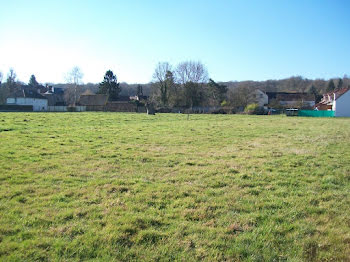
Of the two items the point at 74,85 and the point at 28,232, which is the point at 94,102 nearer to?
the point at 74,85

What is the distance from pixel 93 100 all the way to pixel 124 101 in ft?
29.4

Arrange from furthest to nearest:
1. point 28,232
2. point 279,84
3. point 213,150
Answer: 1. point 279,84
2. point 213,150
3. point 28,232

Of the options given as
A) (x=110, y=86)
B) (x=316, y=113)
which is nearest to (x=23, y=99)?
(x=110, y=86)

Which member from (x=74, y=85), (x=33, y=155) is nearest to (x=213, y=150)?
(x=33, y=155)

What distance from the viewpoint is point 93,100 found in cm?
7675

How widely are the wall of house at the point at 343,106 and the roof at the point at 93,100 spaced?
59.2m

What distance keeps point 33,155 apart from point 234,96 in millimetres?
64788

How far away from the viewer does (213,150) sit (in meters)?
10.9

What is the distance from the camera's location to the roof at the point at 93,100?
75875 mm

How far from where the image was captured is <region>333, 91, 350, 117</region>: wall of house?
59.5 m

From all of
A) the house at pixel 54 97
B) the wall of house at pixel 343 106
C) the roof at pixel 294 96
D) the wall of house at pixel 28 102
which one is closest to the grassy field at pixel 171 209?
the wall of house at pixel 343 106

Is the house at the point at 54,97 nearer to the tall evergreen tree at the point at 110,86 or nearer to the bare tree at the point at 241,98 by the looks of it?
the tall evergreen tree at the point at 110,86

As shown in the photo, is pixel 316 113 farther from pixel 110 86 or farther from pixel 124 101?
pixel 110 86

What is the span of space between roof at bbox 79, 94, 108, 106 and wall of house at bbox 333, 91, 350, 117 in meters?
59.2
